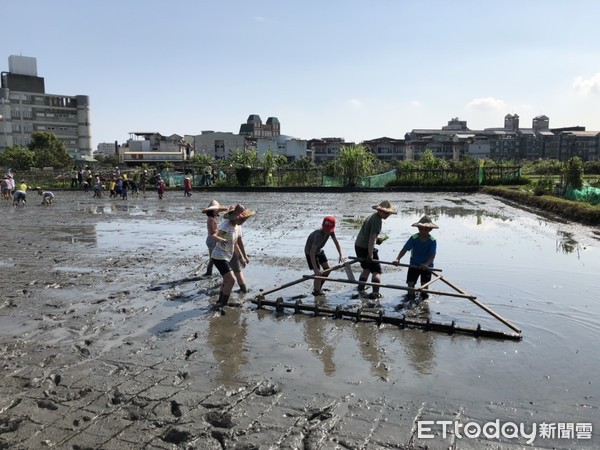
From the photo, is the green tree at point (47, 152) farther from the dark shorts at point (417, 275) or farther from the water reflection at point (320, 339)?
the water reflection at point (320, 339)

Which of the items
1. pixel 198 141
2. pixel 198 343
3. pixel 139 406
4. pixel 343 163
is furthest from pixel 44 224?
pixel 198 141

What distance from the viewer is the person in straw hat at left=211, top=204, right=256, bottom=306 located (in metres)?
7.06

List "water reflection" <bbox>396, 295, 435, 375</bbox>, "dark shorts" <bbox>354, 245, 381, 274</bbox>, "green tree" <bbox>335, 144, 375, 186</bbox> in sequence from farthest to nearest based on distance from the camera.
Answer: "green tree" <bbox>335, 144, 375, 186</bbox> → "dark shorts" <bbox>354, 245, 381, 274</bbox> → "water reflection" <bbox>396, 295, 435, 375</bbox>

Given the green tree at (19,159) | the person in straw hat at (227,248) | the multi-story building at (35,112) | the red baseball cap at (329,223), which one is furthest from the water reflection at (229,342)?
the multi-story building at (35,112)

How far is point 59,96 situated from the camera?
9988cm

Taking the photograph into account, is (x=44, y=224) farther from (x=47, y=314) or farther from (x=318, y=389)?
(x=318, y=389)

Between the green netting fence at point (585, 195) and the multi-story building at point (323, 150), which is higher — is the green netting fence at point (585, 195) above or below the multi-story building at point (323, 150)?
below

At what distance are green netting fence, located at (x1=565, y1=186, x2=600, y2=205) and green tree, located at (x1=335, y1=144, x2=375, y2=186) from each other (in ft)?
58.9

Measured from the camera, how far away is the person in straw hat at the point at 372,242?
7559 mm

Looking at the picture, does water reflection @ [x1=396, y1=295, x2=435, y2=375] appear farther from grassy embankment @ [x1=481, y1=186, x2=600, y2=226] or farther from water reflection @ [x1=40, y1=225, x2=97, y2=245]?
grassy embankment @ [x1=481, y1=186, x2=600, y2=226]

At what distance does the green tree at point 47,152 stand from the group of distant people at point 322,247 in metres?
74.5

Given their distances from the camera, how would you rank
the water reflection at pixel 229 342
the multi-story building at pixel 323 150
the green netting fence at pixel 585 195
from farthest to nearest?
the multi-story building at pixel 323 150
the green netting fence at pixel 585 195
the water reflection at pixel 229 342

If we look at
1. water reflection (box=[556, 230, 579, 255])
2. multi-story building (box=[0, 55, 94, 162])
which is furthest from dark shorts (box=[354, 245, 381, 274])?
multi-story building (box=[0, 55, 94, 162])

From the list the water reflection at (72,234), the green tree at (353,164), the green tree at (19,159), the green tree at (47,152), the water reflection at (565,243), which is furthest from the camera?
the green tree at (47,152)
